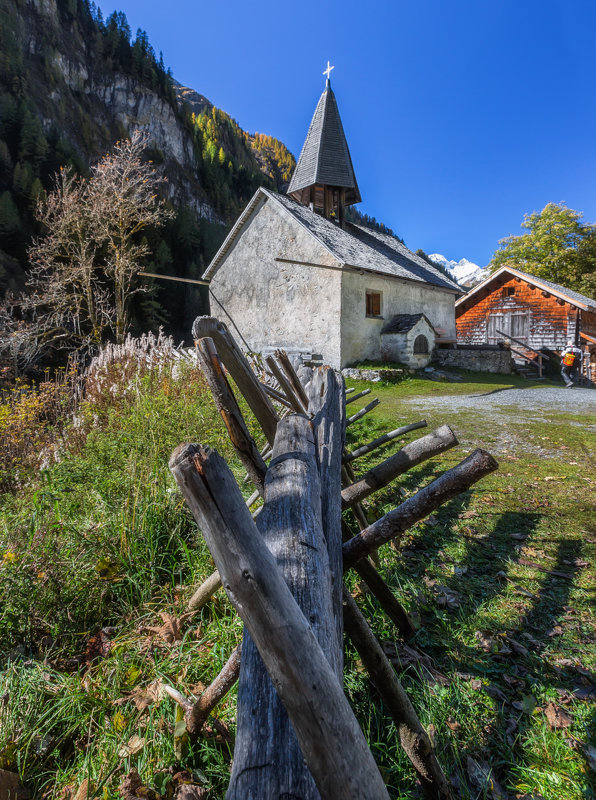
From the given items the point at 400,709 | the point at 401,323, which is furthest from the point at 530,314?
the point at 400,709

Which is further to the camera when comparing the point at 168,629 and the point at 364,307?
the point at 364,307

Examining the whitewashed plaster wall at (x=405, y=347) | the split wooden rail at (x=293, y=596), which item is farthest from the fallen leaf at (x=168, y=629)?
the whitewashed plaster wall at (x=405, y=347)

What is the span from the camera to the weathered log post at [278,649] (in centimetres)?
71

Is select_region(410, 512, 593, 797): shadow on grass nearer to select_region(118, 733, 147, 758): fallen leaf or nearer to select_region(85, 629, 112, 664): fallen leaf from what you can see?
select_region(118, 733, 147, 758): fallen leaf

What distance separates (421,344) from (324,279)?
5.15 metres

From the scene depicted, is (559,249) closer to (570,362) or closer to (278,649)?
(570,362)

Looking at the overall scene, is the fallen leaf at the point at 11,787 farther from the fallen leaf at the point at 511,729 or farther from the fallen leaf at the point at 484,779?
the fallen leaf at the point at 511,729

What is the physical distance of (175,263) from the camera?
30.1m

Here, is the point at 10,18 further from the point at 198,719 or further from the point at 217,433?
the point at 198,719

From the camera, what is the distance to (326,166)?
58.5 feet

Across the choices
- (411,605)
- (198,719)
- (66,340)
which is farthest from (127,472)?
(66,340)

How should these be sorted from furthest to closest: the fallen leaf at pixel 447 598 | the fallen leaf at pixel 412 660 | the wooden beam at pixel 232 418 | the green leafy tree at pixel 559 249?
the green leafy tree at pixel 559 249
the fallen leaf at pixel 447 598
the fallen leaf at pixel 412 660
the wooden beam at pixel 232 418

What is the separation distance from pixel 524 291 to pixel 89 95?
1636 inches

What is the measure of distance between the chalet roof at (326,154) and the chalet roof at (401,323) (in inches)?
275
